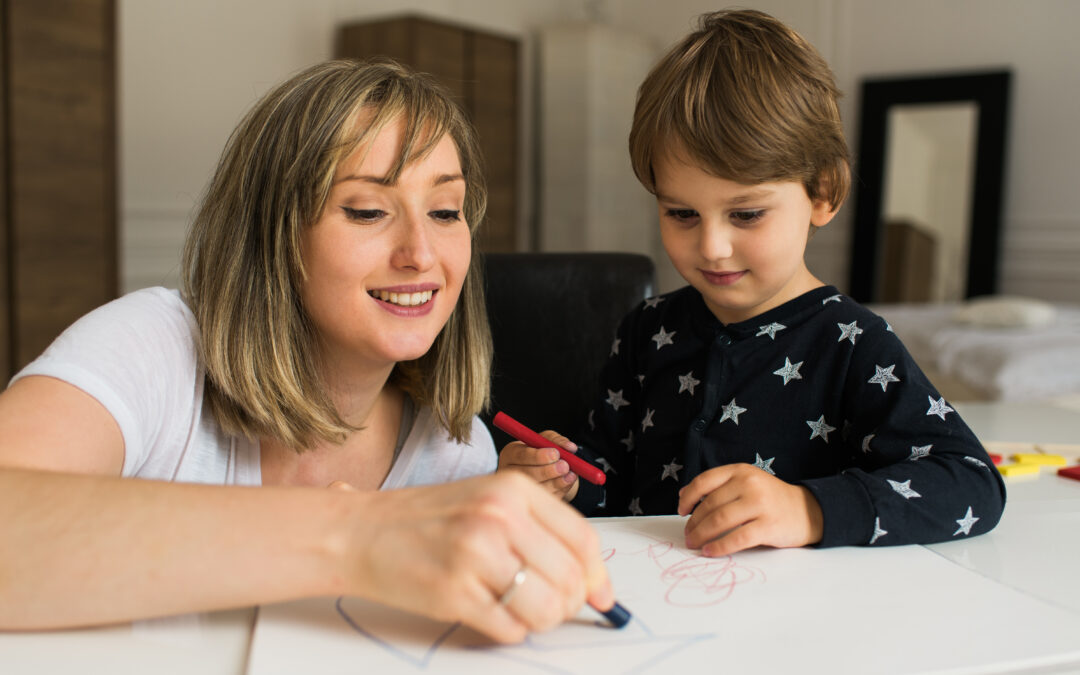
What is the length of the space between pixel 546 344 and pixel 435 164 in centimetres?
54

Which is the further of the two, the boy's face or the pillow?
the pillow

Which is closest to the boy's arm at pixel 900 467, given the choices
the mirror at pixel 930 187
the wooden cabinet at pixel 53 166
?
the wooden cabinet at pixel 53 166

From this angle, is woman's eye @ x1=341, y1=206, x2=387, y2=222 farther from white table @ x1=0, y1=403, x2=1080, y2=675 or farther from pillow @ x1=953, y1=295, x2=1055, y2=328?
pillow @ x1=953, y1=295, x2=1055, y2=328

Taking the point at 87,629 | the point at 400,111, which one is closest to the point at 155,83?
the point at 400,111

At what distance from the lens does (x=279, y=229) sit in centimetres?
90

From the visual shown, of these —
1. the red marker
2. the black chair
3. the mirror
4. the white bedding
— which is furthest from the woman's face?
the mirror

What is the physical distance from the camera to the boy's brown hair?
3.00 ft

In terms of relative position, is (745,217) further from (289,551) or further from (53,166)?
(53,166)

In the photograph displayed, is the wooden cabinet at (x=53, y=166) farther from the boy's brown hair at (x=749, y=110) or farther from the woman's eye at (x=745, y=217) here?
the woman's eye at (x=745, y=217)

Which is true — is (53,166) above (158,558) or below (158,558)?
above

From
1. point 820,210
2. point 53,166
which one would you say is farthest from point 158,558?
point 53,166

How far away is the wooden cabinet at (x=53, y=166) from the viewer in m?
Answer: 2.81

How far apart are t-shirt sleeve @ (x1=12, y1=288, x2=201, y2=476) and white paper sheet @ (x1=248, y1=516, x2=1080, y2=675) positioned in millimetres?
264

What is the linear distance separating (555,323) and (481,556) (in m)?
0.89
